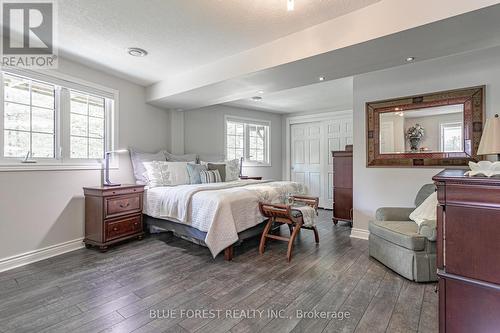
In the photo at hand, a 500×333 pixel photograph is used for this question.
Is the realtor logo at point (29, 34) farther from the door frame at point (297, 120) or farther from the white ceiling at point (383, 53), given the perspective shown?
the door frame at point (297, 120)

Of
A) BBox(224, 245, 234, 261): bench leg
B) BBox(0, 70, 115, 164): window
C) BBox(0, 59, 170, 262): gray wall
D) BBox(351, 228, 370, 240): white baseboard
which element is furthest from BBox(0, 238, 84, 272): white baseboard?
BBox(351, 228, 370, 240): white baseboard

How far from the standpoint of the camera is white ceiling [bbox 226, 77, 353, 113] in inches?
166

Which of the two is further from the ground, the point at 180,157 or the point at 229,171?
the point at 180,157

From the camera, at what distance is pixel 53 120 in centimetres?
306

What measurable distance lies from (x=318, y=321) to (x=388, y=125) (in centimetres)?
270

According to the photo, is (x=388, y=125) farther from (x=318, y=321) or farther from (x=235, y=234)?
(x=318, y=321)

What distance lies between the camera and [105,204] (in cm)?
304

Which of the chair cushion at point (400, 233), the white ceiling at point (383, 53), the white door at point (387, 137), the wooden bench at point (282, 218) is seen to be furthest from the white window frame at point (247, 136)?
the chair cushion at point (400, 233)

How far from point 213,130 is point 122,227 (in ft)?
8.91

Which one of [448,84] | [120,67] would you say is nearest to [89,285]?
[120,67]

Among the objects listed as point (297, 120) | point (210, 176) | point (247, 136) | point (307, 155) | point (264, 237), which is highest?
point (297, 120)

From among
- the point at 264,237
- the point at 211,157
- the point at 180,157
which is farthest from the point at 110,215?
the point at 211,157

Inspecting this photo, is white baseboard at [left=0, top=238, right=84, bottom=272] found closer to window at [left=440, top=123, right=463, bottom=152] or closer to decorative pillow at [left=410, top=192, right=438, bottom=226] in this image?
decorative pillow at [left=410, top=192, right=438, bottom=226]

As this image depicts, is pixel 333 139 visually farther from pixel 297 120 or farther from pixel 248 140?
pixel 248 140
